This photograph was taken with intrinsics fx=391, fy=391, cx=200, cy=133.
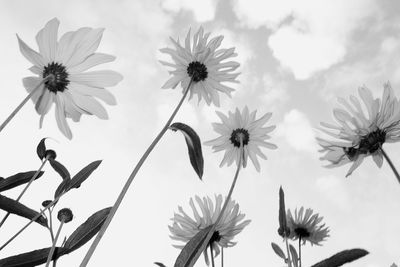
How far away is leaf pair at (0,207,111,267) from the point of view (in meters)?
0.82

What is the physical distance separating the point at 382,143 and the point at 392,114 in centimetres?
10

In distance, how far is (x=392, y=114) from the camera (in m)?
1.16

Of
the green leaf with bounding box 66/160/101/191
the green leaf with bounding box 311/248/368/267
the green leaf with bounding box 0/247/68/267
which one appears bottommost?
the green leaf with bounding box 0/247/68/267

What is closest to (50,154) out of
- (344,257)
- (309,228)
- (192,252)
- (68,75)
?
(68,75)

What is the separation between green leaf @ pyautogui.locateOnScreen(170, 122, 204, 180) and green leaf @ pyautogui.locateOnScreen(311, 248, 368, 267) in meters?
0.34

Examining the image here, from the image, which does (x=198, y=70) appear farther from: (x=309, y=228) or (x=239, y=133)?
(x=309, y=228)

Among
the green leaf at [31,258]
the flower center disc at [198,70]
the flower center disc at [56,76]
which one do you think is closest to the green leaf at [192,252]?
the green leaf at [31,258]

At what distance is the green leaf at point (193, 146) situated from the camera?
38.0 inches

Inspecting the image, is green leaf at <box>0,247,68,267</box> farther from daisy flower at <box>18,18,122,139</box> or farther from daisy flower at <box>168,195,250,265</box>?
daisy flower at <box>168,195,250,265</box>

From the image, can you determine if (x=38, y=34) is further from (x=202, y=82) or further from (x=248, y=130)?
(x=248, y=130)

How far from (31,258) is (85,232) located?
0.12 m

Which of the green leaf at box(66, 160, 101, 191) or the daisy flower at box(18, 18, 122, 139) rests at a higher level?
the daisy flower at box(18, 18, 122, 139)

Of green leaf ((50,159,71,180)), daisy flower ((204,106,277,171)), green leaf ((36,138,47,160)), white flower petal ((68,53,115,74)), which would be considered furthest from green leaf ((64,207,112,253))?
daisy flower ((204,106,277,171))

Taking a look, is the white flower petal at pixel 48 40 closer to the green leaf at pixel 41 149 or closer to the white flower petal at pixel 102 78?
the white flower petal at pixel 102 78
